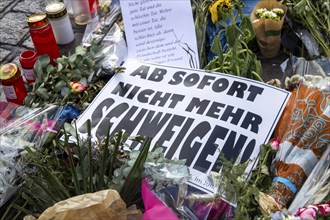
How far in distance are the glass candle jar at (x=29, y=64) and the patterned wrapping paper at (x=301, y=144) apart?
950mm

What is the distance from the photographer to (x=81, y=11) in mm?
2096

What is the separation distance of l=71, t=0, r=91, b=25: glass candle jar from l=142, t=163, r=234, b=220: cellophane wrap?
123cm

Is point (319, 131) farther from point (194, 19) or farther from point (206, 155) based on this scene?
point (194, 19)

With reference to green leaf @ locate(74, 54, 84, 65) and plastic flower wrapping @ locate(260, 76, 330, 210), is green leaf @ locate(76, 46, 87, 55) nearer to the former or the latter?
green leaf @ locate(74, 54, 84, 65)

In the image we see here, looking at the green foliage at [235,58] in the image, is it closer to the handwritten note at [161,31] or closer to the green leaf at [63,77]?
the handwritten note at [161,31]

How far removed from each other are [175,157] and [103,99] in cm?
38

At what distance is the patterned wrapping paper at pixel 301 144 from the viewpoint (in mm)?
1113

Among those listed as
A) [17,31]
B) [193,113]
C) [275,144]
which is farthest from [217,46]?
[17,31]

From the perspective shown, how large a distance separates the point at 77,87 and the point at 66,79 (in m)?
0.07

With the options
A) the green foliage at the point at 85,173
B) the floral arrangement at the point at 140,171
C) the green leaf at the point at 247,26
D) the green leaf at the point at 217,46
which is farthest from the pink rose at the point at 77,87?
the green leaf at the point at 247,26

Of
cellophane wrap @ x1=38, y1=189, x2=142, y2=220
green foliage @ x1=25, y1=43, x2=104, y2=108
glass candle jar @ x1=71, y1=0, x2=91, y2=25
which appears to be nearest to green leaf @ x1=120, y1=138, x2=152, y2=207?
cellophane wrap @ x1=38, y1=189, x2=142, y2=220

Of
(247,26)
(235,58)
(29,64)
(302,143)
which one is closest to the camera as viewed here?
(302,143)

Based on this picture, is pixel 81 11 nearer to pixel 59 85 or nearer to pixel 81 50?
pixel 81 50

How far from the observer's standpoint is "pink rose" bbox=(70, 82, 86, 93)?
5.01 ft
